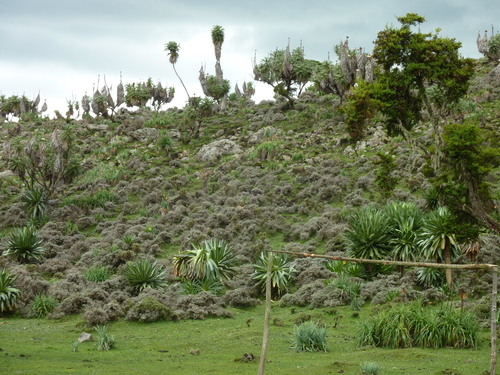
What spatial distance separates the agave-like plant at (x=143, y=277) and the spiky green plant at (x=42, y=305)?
3.50 meters

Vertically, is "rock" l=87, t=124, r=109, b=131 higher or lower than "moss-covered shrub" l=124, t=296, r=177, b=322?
higher

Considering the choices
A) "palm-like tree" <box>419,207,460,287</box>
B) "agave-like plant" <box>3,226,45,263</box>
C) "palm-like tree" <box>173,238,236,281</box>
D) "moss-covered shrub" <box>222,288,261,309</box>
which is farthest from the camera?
"agave-like plant" <box>3,226,45,263</box>

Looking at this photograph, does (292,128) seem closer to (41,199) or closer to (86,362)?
(41,199)

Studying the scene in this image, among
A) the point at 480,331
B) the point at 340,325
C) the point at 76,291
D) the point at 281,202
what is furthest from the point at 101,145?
the point at 480,331

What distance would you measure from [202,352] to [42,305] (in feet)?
31.7

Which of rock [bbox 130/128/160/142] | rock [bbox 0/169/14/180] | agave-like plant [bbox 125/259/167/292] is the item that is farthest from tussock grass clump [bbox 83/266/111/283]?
rock [bbox 130/128/160/142]

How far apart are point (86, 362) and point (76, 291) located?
1148 cm

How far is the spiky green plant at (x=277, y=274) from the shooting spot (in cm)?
2404

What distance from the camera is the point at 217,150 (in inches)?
2013

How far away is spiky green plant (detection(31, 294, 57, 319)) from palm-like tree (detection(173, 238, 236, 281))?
18.2 ft

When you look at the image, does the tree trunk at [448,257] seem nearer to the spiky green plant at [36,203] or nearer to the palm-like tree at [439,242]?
the palm-like tree at [439,242]

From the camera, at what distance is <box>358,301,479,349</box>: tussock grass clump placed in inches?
577

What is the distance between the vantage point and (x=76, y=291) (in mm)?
24062

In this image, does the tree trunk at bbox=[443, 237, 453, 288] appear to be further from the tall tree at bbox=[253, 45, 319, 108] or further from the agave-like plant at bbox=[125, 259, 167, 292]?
the tall tree at bbox=[253, 45, 319, 108]
